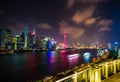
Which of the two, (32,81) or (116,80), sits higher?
(116,80)

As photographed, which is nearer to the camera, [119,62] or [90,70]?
[90,70]

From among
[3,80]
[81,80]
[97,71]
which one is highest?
[97,71]

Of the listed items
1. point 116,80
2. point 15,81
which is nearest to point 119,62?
point 116,80

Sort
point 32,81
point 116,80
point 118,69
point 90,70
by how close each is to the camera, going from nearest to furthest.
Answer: point 90,70
point 116,80
point 118,69
point 32,81

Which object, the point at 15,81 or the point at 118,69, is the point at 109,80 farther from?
the point at 15,81

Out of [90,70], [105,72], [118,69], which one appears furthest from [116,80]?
[118,69]

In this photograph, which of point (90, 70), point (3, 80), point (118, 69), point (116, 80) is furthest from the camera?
point (3, 80)

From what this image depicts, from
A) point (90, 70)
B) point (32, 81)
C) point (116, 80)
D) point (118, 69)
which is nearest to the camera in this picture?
point (90, 70)

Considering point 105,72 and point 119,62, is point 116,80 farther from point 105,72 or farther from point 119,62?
point 119,62

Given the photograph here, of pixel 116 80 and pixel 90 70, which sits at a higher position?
pixel 90 70
